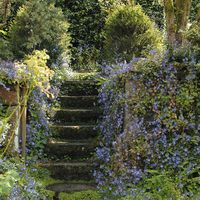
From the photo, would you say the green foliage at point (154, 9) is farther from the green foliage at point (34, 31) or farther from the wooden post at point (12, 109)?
the wooden post at point (12, 109)

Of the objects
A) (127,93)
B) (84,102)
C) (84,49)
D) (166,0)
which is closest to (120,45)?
(166,0)

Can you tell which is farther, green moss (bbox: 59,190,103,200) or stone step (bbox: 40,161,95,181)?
stone step (bbox: 40,161,95,181)

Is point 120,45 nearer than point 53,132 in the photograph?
No

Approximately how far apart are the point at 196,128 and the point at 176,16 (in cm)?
447

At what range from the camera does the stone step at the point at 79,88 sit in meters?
7.44

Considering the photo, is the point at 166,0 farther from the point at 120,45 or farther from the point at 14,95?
the point at 14,95

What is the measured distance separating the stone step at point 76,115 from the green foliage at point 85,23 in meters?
4.82

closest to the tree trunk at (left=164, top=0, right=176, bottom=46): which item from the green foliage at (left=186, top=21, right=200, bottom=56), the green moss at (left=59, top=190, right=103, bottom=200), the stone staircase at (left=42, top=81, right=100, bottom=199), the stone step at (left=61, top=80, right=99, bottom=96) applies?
the stone step at (left=61, top=80, right=99, bottom=96)

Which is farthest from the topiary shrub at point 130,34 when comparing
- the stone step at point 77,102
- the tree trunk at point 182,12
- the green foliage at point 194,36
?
the green foliage at point 194,36

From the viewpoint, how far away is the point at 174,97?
4.95 m

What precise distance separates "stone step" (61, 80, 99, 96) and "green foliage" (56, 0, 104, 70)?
151 inches

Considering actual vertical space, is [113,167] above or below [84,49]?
below

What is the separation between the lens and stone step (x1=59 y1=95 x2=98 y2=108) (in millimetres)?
7098

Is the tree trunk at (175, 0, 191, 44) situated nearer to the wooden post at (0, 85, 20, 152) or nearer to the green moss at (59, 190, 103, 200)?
the wooden post at (0, 85, 20, 152)
